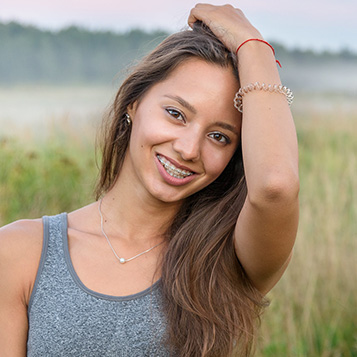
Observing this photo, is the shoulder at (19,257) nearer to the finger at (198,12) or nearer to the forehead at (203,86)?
the forehead at (203,86)

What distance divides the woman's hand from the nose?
0.34 meters

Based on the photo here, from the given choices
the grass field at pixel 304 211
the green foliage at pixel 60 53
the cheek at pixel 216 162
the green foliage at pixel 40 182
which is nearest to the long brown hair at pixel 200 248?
the cheek at pixel 216 162

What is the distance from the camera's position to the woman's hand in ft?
6.93

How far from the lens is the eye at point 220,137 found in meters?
2.11

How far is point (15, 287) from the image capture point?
2025mm

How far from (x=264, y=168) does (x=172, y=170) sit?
1.28 ft

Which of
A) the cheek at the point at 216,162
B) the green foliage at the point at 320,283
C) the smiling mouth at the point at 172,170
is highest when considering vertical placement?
the cheek at the point at 216,162

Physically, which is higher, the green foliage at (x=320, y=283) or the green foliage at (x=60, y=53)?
the green foliage at (x=320, y=283)

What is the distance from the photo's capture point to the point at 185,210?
7.71 ft

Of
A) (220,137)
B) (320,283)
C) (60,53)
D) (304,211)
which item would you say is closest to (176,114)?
(220,137)

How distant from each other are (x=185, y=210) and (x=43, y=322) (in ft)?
2.19

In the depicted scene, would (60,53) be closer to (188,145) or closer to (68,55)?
(68,55)

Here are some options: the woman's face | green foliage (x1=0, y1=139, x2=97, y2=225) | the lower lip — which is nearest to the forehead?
the woman's face

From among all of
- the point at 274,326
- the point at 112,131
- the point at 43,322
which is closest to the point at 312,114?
the point at 274,326
